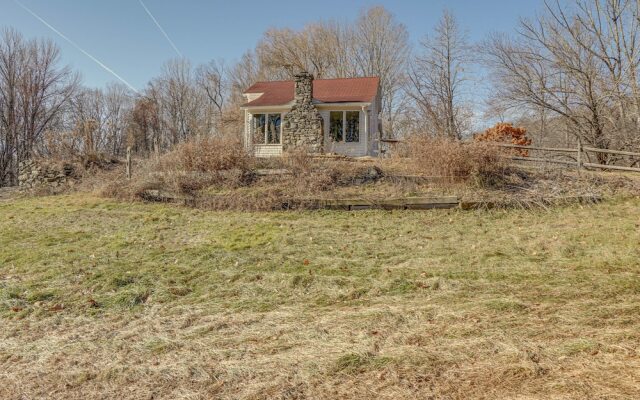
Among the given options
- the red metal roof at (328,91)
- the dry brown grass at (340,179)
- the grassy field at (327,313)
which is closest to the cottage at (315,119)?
the red metal roof at (328,91)

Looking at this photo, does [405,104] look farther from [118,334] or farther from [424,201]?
[118,334]

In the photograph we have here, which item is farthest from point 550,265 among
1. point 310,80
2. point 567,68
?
point 567,68

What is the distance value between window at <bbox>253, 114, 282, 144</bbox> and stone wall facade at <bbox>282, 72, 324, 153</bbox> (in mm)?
1287

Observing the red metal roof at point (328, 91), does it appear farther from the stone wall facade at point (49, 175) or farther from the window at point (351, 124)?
the stone wall facade at point (49, 175)

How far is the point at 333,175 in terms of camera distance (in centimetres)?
1131

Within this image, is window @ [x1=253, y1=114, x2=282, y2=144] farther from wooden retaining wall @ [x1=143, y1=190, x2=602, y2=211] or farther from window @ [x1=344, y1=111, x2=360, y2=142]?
wooden retaining wall @ [x1=143, y1=190, x2=602, y2=211]

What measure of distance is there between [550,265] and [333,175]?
22.4 feet

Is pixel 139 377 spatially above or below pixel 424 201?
below

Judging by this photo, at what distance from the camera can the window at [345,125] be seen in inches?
727

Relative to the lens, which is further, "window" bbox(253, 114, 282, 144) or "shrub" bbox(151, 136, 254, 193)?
"window" bbox(253, 114, 282, 144)

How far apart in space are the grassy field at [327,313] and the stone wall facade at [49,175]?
10.0 metres

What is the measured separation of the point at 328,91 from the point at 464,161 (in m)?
11.1

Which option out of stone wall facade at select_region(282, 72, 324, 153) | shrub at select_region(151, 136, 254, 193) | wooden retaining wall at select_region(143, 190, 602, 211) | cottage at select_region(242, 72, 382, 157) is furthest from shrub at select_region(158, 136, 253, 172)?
stone wall facade at select_region(282, 72, 324, 153)

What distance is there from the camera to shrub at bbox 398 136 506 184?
10.3 m
